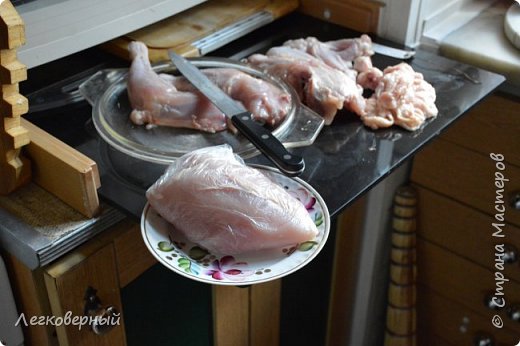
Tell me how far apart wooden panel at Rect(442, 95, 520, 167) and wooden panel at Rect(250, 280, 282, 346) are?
0.43 m

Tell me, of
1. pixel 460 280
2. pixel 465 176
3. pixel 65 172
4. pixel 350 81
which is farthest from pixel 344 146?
pixel 460 280

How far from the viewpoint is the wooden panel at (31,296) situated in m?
0.75

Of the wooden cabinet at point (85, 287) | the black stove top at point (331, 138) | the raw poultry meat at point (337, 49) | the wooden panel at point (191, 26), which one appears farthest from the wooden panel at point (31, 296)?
the raw poultry meat at point (337, 49)

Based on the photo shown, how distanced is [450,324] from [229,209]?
0.85 metres

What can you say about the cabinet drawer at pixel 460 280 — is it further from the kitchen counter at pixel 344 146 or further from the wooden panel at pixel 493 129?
the kitchen counter at pixel 344 146

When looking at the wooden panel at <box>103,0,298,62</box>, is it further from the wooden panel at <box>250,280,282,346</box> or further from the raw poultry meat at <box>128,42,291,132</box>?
the wooden panel at <box>250,280,282,346</box>

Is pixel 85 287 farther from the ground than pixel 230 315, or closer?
farther from the ground

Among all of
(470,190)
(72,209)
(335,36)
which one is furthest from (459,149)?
(72,209)

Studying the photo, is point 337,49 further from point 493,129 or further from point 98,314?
point 98,314

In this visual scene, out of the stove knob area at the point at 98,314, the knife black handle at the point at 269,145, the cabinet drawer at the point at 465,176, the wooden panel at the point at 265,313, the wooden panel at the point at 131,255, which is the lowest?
the wooden panel at the point at 265,313

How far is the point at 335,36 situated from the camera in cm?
113

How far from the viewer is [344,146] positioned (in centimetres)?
86

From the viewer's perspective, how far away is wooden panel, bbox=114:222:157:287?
31.0 inches

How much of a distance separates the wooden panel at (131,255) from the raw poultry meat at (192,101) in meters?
0.16
